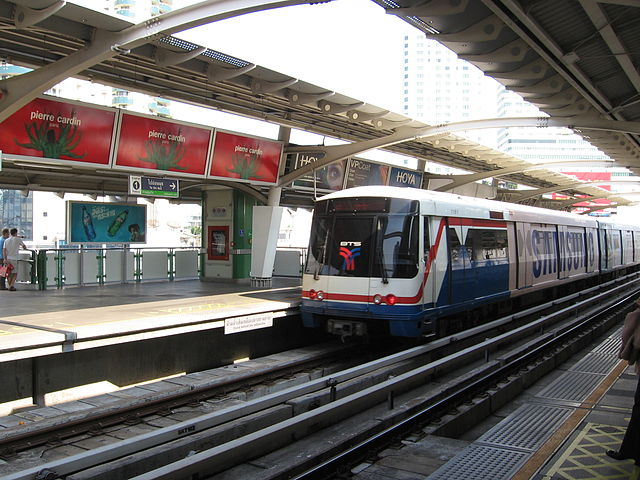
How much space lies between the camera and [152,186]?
1409cm

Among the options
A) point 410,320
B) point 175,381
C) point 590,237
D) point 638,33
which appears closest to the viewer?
point 638,33

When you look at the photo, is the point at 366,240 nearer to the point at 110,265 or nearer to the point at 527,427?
the point at 527,427

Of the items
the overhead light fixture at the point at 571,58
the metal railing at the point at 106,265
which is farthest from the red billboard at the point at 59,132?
the overhead light fixture at the point at 571,58

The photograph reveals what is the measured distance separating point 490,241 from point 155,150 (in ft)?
24.8

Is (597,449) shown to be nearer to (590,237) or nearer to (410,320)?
(410,320)

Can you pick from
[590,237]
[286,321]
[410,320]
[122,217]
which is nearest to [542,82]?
[410,320]

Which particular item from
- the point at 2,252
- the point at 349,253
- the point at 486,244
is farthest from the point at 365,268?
the point at 2,252

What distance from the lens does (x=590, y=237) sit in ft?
72.2

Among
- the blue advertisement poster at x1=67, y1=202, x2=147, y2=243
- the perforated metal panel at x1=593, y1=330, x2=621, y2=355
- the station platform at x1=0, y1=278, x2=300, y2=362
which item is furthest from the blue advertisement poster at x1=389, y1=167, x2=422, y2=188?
the perforated metal panel at x1=593, y1=330, x2=621, y2=355

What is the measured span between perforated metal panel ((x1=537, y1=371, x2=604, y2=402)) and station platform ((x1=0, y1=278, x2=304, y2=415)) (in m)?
5.23

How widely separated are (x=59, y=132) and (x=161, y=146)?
240 centimetres

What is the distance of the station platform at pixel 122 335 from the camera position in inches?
324

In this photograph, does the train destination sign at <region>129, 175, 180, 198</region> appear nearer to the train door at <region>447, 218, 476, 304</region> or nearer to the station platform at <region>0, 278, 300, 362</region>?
the station platform at <region>0, 278, 300, 362</region>

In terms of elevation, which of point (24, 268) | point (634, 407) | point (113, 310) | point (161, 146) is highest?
point (161, 146)
